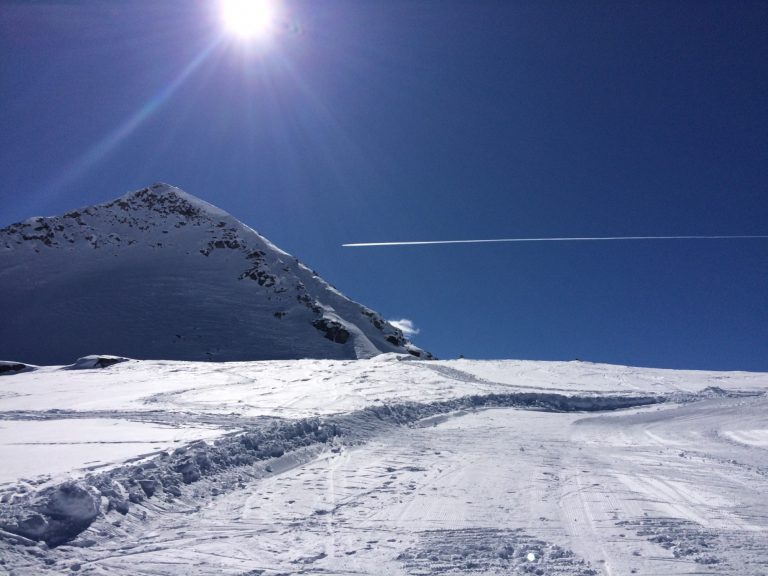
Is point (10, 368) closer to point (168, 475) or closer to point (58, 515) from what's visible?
point (168, 475)

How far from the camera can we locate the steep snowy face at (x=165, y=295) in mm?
60000

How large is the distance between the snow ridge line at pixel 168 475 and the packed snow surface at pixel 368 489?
31 mm

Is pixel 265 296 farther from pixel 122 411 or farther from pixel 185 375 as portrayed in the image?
pixel 122 411

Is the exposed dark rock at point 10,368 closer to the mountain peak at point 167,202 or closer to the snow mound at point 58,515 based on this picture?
the snow mound at point 58,515

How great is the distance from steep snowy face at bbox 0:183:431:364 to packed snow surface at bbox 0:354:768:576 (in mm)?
46521

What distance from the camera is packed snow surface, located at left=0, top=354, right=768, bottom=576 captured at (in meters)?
5.07

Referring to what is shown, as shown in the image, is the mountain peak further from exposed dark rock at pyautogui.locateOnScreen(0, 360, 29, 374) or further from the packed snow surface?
the packed snow surface

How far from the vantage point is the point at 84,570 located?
185 inches

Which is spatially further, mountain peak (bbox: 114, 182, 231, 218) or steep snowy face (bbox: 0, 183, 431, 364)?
mountain peak (bbox: 114, 182, 231, 218)

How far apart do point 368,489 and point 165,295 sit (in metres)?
70.1

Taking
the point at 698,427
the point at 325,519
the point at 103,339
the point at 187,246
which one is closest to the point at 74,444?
the point at 325,519

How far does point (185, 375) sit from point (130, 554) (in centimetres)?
2203

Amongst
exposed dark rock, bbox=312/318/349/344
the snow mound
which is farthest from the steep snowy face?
the snow mound

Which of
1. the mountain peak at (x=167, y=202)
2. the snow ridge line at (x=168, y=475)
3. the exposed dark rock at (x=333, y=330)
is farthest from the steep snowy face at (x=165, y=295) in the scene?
the snow ridge line at (x=168, y=475)
